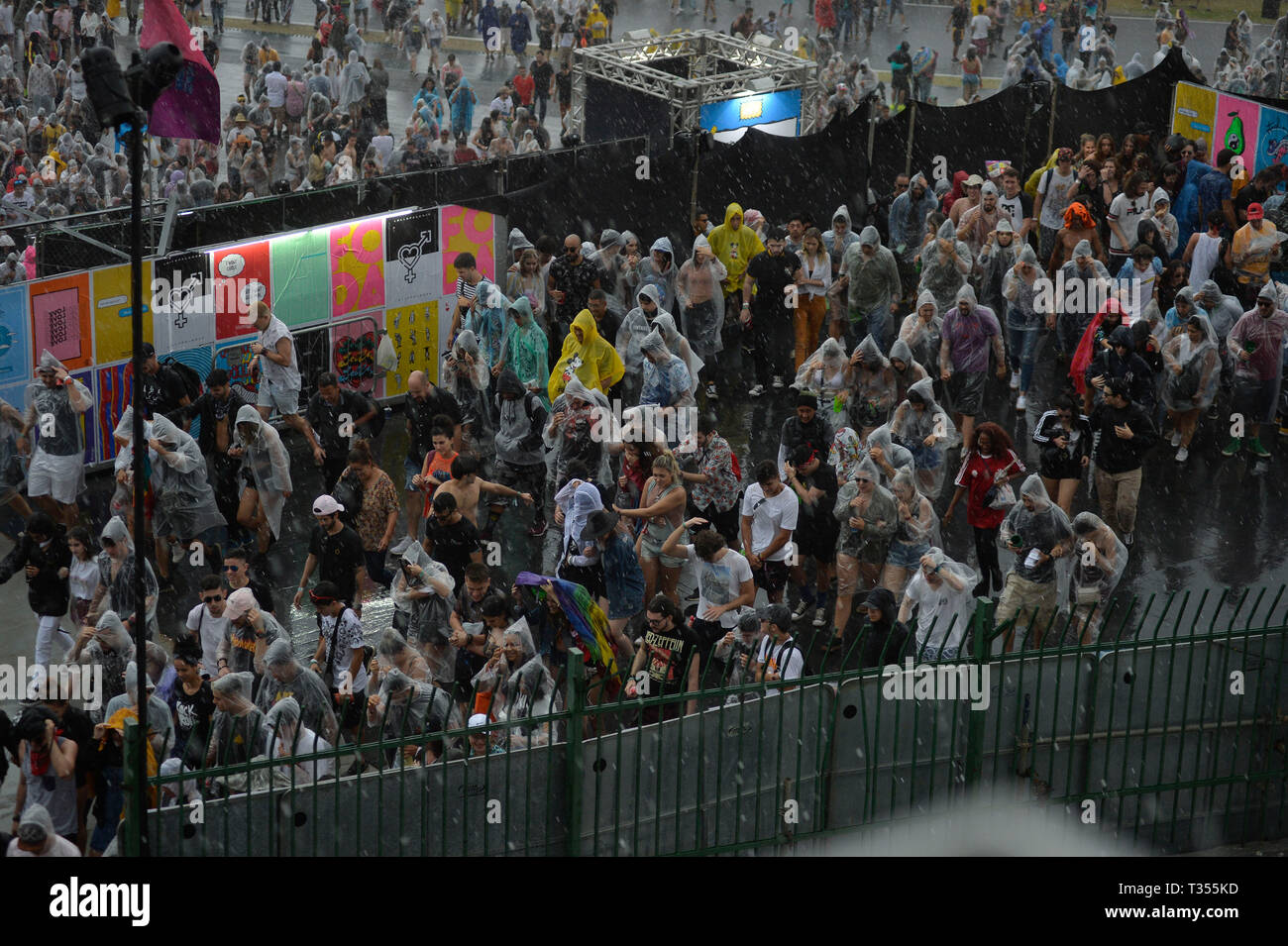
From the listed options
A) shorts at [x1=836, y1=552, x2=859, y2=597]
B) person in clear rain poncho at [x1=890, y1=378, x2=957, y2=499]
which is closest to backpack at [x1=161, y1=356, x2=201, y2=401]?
shorts at [x1=836, y1=552, x2=859, y2=597]

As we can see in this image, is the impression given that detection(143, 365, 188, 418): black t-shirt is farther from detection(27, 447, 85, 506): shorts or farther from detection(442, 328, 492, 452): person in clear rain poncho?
detection(442, 328, 492, 452): person in clear rain poncho

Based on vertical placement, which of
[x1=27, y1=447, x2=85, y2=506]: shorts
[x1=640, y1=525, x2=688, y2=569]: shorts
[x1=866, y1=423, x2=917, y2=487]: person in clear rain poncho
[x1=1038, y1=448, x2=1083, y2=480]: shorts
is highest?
[x1=866, y1=423, x2=917, y2=487]: person in clear rain poncho

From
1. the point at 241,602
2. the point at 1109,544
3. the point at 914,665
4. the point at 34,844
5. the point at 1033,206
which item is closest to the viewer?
the point at 34,844

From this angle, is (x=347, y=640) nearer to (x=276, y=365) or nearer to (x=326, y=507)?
(x=326, y=507)

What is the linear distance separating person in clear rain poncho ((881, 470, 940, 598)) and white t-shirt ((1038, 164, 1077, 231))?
25.6ft

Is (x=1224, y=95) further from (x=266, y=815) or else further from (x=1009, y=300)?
(x=266, y=815)

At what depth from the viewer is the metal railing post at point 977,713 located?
888cm

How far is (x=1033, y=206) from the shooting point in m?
19.4

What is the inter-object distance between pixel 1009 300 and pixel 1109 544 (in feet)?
15.7

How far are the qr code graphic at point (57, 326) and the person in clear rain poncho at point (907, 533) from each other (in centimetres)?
683

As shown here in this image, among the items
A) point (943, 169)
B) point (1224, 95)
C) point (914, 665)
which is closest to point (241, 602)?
point (914, 665)

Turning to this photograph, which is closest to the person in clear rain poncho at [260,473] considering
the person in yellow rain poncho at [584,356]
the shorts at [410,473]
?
the shorts at [410,473]

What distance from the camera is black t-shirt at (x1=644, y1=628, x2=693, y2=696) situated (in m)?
10.2

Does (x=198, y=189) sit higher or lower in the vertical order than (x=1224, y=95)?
lower
